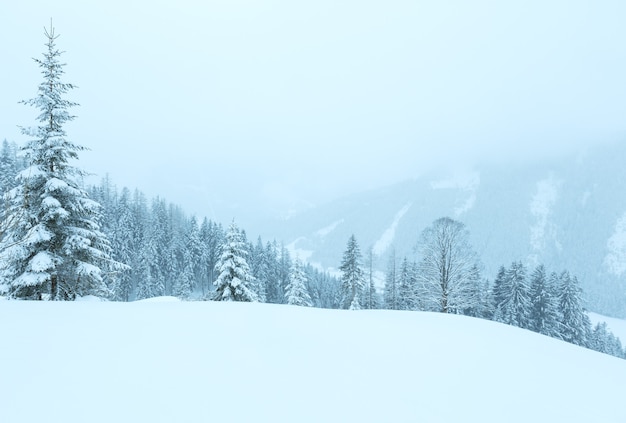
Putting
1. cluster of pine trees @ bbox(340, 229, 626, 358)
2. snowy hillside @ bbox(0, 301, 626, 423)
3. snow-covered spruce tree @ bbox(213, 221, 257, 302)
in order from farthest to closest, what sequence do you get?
cluster of pine trees @ bbox(340, 229, 626, 358) < snow-covered spruce tree @ bbox(213, 221, 257, 302) < snowy hillside @ bbox(0, 301, 626, 423)

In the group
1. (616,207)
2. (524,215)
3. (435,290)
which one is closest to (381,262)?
(524,215)

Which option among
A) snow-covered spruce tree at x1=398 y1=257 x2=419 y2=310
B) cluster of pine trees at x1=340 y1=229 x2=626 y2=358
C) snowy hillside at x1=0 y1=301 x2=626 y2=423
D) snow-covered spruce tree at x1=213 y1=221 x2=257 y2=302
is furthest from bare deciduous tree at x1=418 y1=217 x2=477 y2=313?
snow-covered spruce tree at x1=398 y1=257 x2=419 y2=310

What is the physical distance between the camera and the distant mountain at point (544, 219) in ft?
367

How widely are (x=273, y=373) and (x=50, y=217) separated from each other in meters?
11.6

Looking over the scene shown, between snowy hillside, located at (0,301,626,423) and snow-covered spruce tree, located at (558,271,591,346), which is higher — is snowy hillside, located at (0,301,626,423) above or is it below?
above

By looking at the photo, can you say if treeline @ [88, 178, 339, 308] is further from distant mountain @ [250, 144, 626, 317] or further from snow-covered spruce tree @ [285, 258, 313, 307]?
distant mountain @ [250, 144, 626, 317]

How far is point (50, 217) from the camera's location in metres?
11.0

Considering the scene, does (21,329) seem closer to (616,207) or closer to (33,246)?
(33,246)

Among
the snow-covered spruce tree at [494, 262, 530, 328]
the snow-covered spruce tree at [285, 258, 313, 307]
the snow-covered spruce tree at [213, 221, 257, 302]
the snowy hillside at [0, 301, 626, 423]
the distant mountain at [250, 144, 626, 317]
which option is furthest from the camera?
the distant mountain at [250, 144, 626, 317]

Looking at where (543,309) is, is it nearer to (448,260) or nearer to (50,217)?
(448,260)

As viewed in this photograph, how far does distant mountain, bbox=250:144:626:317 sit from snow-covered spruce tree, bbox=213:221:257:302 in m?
106

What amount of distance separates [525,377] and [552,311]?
38.8 m

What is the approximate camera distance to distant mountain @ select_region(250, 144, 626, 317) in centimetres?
11194

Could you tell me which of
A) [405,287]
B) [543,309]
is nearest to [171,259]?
[405,287]
